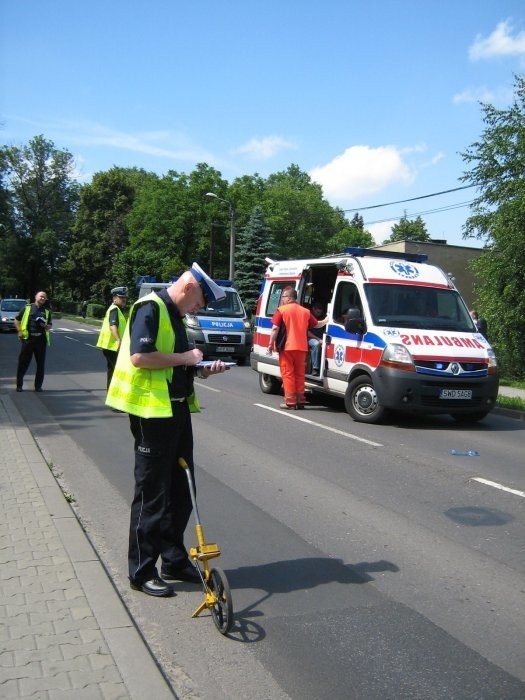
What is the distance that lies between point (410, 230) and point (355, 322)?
70.4 metres

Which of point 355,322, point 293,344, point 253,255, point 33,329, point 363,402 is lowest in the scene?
point 363,402

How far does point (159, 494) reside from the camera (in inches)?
165

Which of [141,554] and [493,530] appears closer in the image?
[141,554]

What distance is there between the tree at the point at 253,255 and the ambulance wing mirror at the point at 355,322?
31172mm

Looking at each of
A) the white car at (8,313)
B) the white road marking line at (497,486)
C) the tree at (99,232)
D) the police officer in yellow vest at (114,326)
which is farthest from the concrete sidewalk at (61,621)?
the tree at (99,232)

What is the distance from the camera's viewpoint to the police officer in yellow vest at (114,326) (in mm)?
11102

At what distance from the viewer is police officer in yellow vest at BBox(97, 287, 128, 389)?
11102mm

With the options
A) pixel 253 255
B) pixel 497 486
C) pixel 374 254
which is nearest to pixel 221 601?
pixel 497 486

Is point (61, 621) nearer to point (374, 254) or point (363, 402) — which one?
point (363, 402)

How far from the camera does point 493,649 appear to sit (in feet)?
12.3

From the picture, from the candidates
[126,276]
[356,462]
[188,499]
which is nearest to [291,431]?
[356,462]

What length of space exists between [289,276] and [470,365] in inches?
169

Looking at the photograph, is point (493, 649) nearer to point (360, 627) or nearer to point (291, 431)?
point (360, 627)

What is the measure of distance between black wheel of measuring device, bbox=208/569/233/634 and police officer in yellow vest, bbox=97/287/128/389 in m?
7.44
